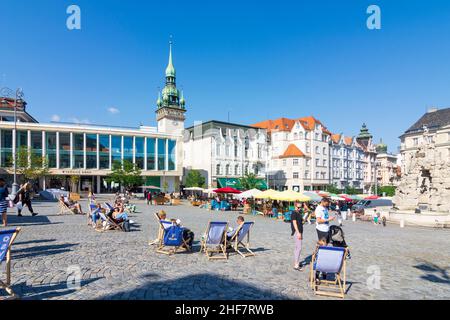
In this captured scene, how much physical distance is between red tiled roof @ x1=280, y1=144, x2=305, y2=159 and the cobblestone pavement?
1939 inches

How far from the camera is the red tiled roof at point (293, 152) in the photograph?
59.3m

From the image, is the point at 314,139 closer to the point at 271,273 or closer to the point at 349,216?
the point at 349,216

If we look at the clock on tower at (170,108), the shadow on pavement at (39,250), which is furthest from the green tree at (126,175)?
the shadow on pavement at (39,250)

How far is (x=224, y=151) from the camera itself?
186 feet

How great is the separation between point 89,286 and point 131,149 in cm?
5118

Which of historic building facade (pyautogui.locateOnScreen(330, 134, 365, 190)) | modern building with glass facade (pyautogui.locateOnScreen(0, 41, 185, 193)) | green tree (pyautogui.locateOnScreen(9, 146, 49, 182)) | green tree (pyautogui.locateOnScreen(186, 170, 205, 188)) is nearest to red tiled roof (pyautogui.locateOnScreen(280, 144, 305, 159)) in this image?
historic building facade (pyautogui.locateOnScreen(330, 134, 365, 190))

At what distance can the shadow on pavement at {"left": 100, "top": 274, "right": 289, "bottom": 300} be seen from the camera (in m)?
5.23

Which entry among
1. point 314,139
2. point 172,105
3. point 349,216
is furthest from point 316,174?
point 172,105

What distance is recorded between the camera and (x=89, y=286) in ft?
18.4

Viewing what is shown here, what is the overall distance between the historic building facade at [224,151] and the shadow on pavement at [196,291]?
4565 cm

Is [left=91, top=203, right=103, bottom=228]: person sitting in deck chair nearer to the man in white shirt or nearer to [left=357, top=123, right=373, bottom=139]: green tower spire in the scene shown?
the man in white shirt

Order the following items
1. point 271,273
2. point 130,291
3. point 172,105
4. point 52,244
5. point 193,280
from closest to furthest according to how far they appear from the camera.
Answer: point 130,291
point 193,280
point 271,273
point 52,244
point 172,105

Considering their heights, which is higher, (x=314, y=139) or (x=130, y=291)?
(x=314, y=139)
